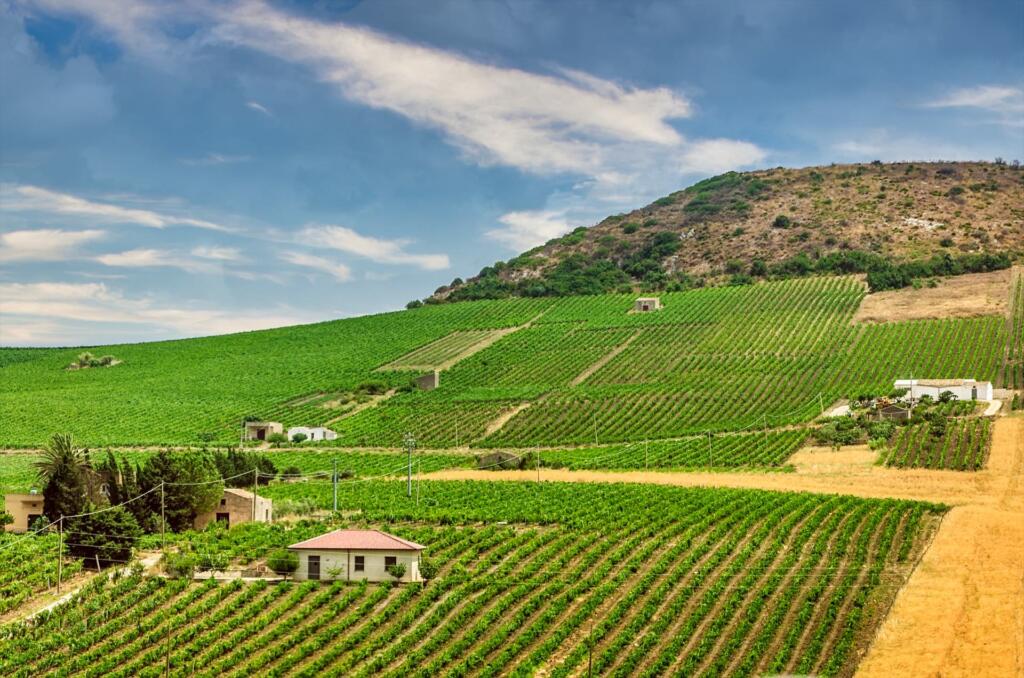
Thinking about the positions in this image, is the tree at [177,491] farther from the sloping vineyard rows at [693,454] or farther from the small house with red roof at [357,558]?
the sloping vineyard rows at [693,454]

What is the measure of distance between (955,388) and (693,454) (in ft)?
73.4

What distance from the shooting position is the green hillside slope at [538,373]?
304 feet

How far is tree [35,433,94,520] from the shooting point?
52.9 metres

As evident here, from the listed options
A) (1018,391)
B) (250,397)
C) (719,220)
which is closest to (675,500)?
(1018,391)

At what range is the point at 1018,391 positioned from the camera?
8731 centimetres

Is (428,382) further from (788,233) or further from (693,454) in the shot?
(788,233)

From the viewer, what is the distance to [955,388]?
3430 inches

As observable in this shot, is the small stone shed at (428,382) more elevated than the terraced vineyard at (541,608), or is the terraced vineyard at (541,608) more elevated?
the small stone shed at (428,382)

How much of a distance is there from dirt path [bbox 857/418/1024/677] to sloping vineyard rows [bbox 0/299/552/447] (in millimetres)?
59508

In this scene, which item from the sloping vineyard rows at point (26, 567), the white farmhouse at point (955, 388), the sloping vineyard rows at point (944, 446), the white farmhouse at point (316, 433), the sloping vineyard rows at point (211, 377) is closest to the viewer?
the sloping vineyard rows at point (26, 567)

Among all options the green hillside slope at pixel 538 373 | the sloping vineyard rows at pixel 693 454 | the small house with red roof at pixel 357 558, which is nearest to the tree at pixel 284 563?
the small house with red roof at pixel 357 558

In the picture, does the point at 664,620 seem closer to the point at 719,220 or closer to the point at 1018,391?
the point at 1018,391

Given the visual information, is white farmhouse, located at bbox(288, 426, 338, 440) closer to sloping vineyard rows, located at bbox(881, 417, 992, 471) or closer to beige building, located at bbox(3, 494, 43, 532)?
beige building, located at bbox(3, 494, 43, 532)

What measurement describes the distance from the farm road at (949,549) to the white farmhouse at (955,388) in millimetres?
7293
